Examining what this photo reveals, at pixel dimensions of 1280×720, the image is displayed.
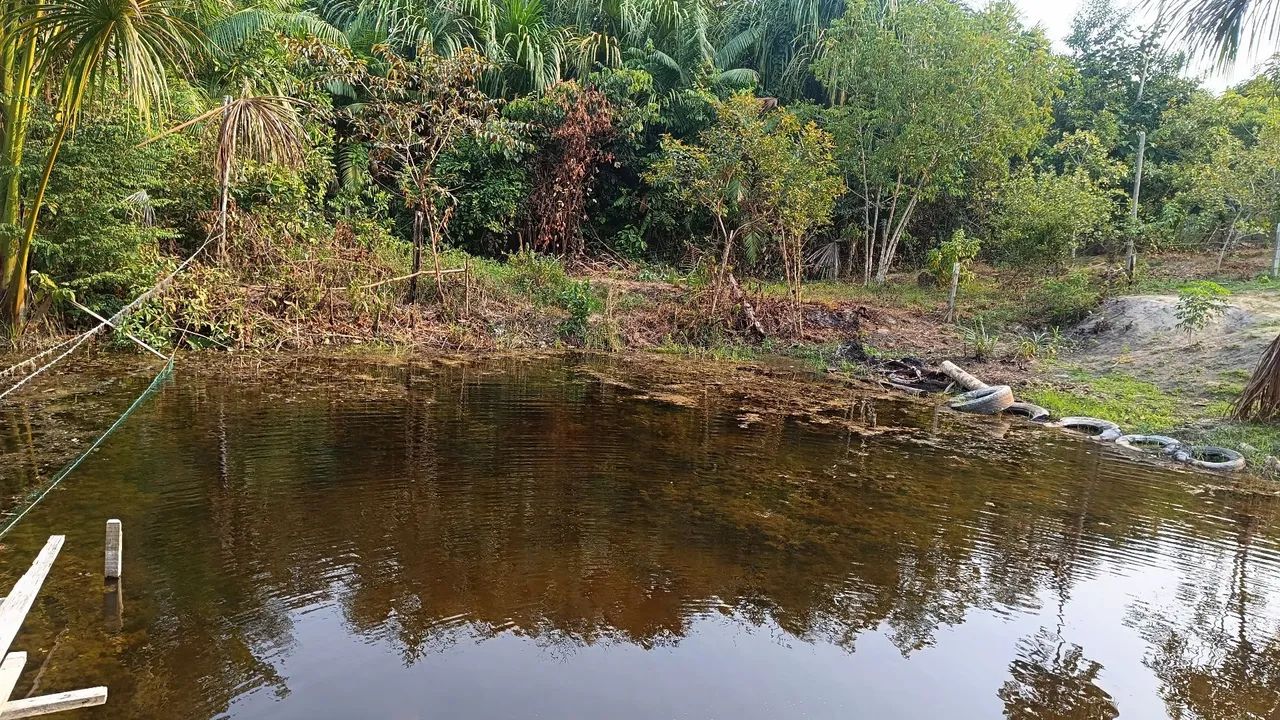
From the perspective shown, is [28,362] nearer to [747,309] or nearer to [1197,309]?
[747,309]

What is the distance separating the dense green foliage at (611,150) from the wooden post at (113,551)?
16.5ft

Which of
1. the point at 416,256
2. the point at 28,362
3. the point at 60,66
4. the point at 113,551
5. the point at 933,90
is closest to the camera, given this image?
the point at 113,551

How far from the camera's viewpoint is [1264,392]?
28.1 feet

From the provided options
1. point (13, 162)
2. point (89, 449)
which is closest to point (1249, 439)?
point (89, 449)

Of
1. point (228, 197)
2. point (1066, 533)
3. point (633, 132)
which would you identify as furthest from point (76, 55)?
point (633, 132)

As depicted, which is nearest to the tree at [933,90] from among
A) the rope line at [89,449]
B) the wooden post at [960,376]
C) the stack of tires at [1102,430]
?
the wooden post at [960,376]

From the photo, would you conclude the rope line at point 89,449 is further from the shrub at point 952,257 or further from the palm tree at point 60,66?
the shrub at point 952,257

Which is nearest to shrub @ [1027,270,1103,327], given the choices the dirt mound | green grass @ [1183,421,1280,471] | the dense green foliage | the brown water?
the dense green foliage

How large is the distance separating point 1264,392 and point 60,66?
13998 millimetres

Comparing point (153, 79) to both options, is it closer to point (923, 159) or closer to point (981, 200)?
point (923, 159)

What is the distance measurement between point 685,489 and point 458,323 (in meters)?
8.35

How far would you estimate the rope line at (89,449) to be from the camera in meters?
4.67

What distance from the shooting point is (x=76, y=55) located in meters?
6.12

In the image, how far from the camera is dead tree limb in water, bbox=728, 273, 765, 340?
1477cm
